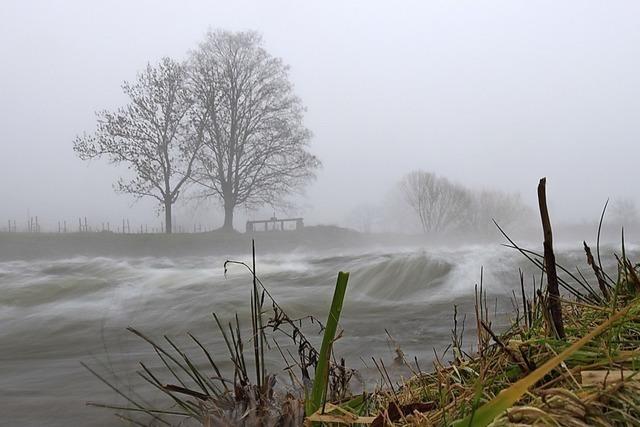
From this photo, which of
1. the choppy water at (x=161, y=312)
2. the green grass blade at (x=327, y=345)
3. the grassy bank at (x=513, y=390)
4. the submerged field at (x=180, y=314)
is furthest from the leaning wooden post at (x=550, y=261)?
the choppy water at (x=161, y=312)

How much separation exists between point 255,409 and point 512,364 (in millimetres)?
621

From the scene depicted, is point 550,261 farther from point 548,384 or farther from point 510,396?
point 510,396

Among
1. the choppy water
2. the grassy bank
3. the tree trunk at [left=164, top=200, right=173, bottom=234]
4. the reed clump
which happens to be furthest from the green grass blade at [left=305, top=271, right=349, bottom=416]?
the tree trunk at [left=164, top=200, right=173, bottom=234]

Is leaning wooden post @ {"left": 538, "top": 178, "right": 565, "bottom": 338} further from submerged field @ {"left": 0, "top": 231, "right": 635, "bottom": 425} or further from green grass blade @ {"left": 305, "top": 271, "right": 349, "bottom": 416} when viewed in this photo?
submerged field @ {"left": 0, "top": 231, "right": 635, "bottom": 425}

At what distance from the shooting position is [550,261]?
102 centimetres

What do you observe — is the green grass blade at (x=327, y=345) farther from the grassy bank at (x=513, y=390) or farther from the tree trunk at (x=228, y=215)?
the tree trunk at (x=228, y=215)

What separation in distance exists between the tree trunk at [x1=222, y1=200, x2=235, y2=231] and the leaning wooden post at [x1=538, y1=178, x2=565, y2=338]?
27.9 metres

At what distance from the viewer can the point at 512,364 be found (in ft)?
3.65

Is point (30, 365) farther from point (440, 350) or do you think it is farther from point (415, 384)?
point (415, 384)

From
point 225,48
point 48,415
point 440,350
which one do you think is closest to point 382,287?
point 440,350

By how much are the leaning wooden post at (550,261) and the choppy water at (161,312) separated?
205 centimetres

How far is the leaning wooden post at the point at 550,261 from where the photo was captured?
0.94 meters

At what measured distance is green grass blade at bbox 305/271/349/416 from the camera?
0.91 meters

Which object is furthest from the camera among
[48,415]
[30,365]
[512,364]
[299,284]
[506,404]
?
[299,284]
